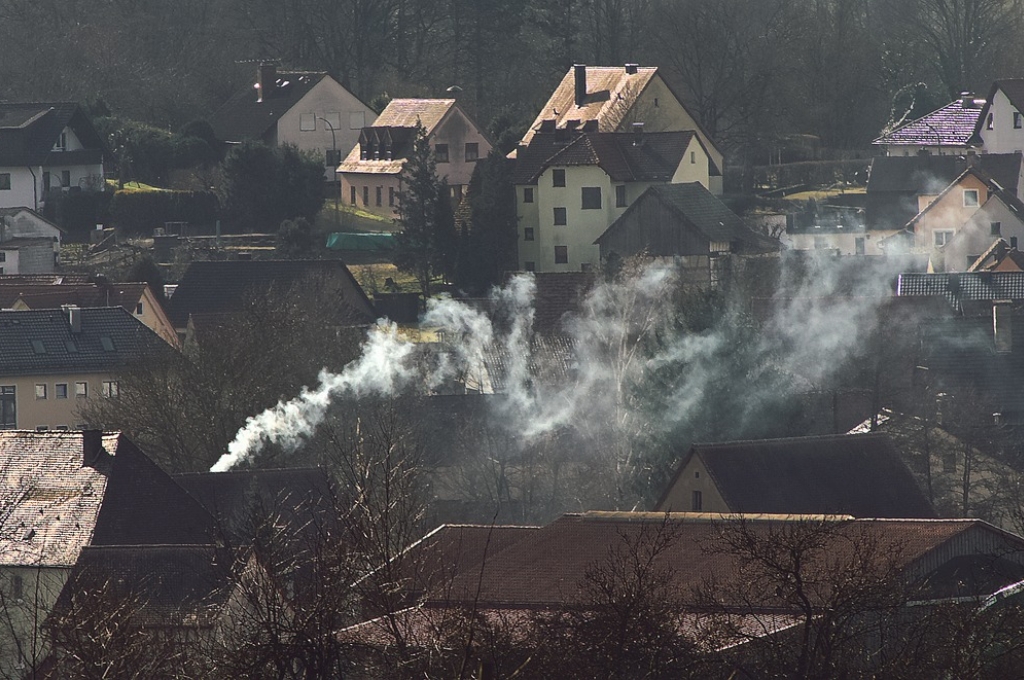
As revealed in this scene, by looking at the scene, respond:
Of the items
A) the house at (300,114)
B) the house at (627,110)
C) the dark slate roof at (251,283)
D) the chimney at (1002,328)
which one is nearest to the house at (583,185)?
the house at (627,110)

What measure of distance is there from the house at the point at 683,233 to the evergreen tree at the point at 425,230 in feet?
12.7

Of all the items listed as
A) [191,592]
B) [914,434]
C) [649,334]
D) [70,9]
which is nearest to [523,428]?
[649,334]

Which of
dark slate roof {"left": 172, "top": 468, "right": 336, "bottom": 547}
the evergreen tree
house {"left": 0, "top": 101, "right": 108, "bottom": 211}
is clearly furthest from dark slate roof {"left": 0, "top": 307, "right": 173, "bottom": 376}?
dark slate roof {"left": 172, "top": 468, "right": 336, "bottom": 547}

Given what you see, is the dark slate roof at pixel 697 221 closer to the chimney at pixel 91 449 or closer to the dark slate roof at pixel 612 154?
the dark slate roof at pixel 612 154

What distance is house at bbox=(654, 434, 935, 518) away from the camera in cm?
3994

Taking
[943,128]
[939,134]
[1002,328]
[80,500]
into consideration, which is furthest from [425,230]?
[80,500]

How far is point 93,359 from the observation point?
56250 millimetres

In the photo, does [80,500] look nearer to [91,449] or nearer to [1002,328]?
[91,449]

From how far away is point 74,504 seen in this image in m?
39.9

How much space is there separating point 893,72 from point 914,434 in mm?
40206

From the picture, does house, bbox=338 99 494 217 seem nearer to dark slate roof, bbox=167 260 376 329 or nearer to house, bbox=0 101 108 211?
house, bbox=0 101 108 211

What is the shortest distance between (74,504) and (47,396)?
15.8 meters

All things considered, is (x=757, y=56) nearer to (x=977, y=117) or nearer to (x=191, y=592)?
(x=977, y=117)

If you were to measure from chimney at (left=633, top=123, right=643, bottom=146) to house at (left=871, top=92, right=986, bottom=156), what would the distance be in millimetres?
11233
